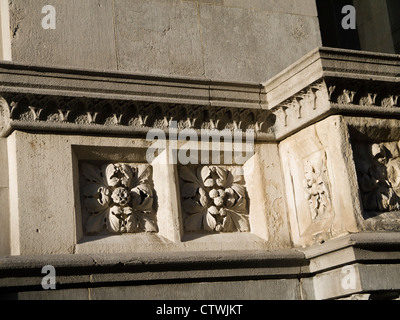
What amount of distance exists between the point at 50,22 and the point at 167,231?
1.36 meters

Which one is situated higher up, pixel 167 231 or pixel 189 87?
pixel 189 87

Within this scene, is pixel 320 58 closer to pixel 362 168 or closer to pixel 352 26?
pixel 362 168

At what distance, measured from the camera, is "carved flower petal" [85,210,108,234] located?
171 inches

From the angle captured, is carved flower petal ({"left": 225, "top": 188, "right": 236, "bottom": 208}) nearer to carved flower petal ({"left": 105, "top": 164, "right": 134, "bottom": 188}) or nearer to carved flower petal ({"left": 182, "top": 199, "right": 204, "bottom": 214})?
carved flower petal ({"left": 182, "top": 199, "right": 204, "bottom": 214})

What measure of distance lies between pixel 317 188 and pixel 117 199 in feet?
3.81

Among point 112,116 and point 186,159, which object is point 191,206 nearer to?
point 186,159

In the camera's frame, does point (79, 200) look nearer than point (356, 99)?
Yes

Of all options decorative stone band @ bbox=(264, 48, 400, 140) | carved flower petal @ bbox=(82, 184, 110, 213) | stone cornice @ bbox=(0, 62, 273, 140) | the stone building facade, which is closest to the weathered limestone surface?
the stone building facade

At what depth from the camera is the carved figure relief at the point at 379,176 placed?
184 inches

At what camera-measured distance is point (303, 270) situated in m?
4.63

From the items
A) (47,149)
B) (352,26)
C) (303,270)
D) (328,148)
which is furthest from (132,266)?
(352,26)

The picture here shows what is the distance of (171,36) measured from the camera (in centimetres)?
493

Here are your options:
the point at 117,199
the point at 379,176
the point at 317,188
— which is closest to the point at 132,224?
the point at 117,199

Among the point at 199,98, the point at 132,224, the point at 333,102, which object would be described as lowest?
the point at 132,224
